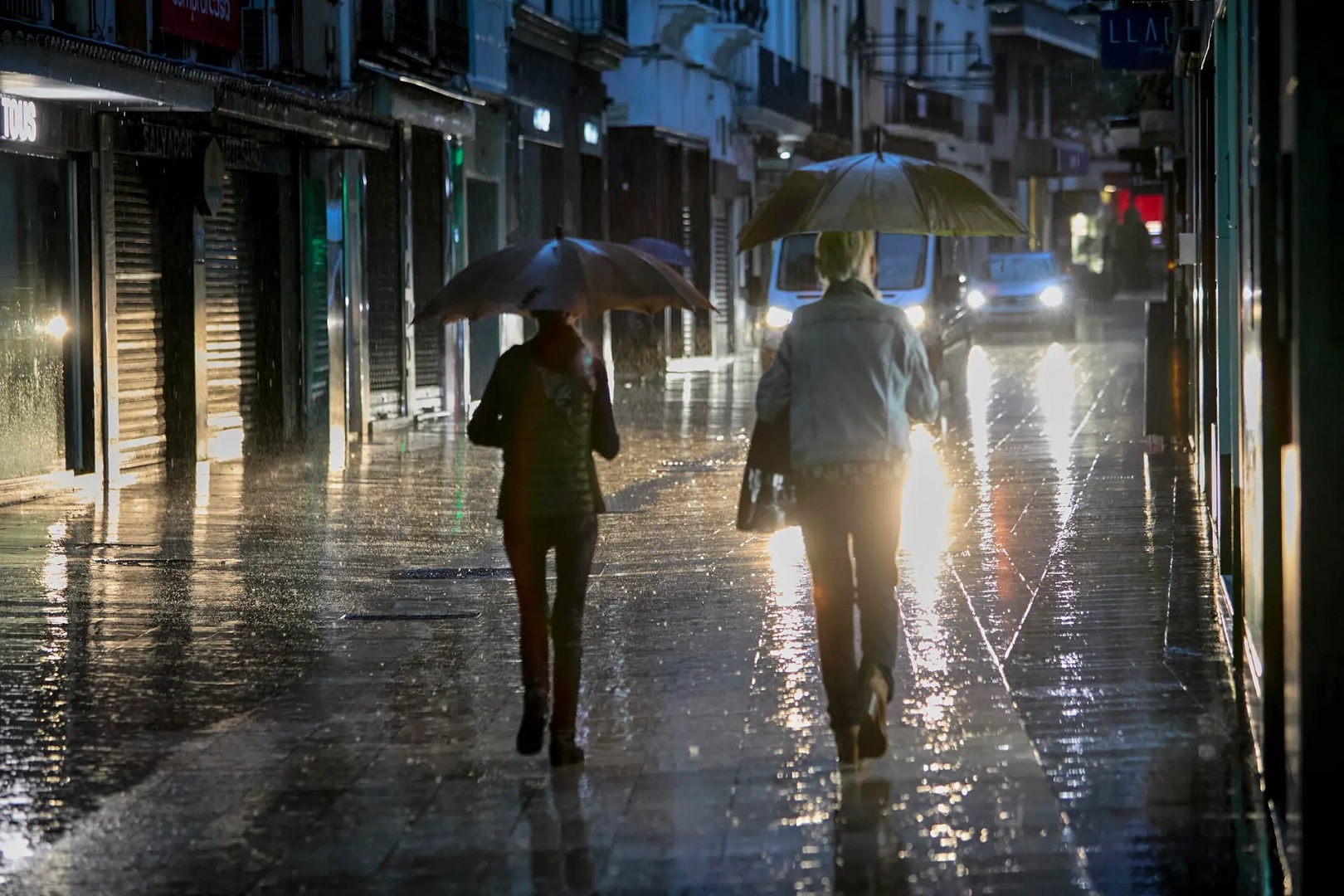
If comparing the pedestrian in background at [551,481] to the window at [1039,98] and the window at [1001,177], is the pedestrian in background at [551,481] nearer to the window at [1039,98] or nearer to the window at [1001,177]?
the window at [1001,177]

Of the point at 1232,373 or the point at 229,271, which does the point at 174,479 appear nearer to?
the point at 229,271

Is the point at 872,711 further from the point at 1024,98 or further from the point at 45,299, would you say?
the point at 1024,98

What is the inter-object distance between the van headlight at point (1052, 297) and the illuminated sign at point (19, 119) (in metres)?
30.9

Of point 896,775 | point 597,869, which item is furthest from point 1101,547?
point 597,869

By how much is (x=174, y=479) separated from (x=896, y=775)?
1211 cm

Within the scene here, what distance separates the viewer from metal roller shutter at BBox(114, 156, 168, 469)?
743 inches

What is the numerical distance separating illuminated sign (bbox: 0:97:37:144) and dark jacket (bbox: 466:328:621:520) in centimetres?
996

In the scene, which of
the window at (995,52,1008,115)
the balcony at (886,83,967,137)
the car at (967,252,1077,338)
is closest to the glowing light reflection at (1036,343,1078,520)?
the car at (967,252,1077,338)

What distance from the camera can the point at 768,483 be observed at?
24.5 feet

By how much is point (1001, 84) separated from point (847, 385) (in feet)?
228

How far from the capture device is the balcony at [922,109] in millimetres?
61438

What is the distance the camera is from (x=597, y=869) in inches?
243

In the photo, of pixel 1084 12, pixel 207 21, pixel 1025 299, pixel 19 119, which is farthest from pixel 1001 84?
pixel 19 119

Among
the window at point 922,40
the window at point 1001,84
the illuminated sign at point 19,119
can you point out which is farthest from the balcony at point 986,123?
the illuminated sign at point 19,119
